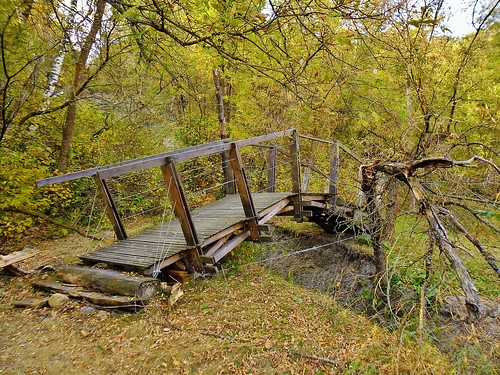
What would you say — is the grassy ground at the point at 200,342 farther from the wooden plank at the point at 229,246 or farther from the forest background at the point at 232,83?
the forest background at the point at 232,83

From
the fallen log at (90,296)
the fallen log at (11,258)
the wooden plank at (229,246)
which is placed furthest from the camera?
the wooden plank at (229,246)

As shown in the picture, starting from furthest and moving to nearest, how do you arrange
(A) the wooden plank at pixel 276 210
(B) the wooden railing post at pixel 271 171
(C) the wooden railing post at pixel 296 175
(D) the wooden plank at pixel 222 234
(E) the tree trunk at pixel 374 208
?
(B) the wooden railing post at pixel 271 171
(C) the wooden railing post at pixel 296 175
(A) the wooden plank at pixel 276 210
(E) the tree trunk at pixel 374 208
(D) the wooden plank at pixel 222 234

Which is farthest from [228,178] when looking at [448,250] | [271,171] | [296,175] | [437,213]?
[448,250]

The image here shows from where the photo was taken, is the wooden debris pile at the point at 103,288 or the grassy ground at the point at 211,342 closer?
the grassy ground at the point at 211,342

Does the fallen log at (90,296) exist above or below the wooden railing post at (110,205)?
below

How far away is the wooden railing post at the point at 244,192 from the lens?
186 inches

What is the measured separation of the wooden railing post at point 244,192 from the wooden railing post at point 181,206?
1.06m

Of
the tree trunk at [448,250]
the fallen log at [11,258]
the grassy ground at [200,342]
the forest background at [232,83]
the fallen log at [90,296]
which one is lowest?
the grassy ground at [200,342]

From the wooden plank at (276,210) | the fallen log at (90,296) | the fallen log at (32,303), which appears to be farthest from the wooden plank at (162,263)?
the wooden plank at (276,210)

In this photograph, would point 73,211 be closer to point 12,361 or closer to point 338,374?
point 12,361

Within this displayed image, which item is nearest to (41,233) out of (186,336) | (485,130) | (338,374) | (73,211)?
(73,211)

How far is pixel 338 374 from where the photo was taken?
2.77 meters

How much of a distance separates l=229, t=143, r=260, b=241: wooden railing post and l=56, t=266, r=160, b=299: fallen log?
190 cm

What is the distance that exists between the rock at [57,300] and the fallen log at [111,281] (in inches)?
9.7
